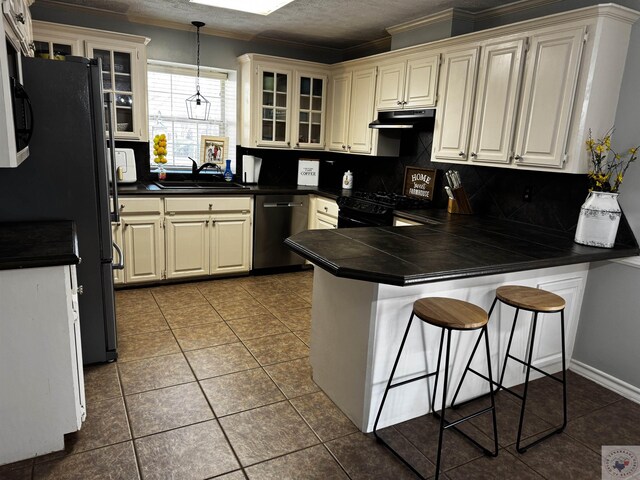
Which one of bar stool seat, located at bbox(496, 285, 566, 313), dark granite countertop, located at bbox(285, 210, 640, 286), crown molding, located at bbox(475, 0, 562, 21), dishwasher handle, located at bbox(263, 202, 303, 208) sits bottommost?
bar stool seat, located at bbox(496, 285, 566, 313)

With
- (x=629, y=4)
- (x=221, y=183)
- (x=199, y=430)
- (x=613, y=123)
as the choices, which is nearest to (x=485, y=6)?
(x=629, y=4)

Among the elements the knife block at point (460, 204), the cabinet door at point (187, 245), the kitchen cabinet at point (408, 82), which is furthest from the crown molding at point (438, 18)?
the cabinet door at point (187, 245)

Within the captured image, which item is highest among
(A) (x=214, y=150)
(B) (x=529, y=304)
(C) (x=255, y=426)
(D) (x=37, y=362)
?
(A) (x=214, y=150)

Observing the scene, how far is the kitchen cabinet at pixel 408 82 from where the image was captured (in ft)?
11.7

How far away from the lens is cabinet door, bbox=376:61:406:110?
12.7 ft

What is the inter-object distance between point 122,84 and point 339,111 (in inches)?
83.6

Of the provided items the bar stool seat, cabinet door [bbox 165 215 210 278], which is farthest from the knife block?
cabinet door [bbox 165 215 210 278]

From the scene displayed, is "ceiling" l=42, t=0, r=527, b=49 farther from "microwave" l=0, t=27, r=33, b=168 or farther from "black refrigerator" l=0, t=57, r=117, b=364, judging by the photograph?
"microwave" l=0, t=27, r=33, b=168

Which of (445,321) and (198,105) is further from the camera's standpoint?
(198,105)

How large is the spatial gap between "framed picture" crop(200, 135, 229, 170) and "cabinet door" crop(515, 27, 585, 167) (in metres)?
3.06

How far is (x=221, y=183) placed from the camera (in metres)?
4.77

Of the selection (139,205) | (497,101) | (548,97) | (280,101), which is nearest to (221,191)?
(139,205)

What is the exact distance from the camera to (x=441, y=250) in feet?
7.59

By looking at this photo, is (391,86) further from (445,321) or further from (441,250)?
(445,321)
